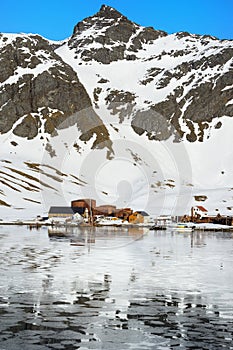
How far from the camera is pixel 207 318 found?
21719 mm

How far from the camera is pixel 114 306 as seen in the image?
24000 millimetres

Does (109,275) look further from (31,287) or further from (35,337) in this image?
(35,337)

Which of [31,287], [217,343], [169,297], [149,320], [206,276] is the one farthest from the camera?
[206,276]

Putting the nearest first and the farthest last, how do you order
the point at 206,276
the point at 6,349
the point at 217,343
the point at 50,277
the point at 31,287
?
1. the point at 6,349
2. the point at 217,343
3. the point at 31,287
4. the point at 50,277
5. the point at 206,276

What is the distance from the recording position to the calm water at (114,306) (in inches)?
717

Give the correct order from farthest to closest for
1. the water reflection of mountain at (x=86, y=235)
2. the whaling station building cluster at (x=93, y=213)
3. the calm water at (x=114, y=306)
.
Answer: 1. the whaling station building cluster at (x=93, y=213)
2. the water reflection of mountain at (x=86, y=235)
3. the calm water at (x=114, y=306)

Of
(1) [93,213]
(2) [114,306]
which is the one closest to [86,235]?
(2) [114,306]

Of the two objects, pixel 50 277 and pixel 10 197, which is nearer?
pixel 50 277

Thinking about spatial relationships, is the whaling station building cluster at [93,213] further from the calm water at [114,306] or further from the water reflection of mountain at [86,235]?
the calm water at [114,306]

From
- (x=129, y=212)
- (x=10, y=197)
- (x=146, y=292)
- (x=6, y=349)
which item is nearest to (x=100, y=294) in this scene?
(x=146, y=292)

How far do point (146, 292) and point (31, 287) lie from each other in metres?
6.48

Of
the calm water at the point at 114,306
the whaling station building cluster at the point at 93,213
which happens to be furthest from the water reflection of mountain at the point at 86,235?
the whaling station building cluster at the point at 93,213

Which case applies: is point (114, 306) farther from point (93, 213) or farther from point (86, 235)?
point (93, 213)

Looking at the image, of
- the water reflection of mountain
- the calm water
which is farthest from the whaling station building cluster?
the calm water
